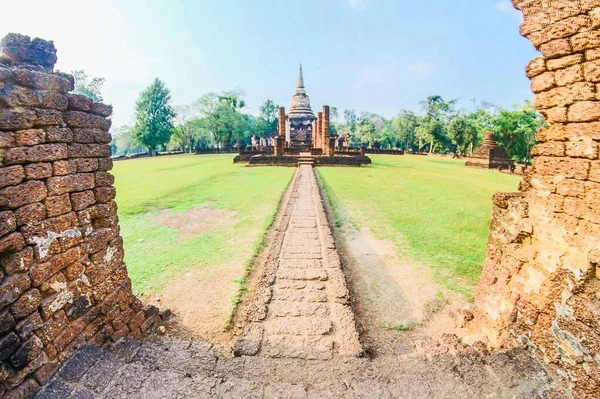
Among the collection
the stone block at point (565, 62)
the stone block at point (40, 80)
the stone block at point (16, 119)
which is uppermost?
the stone block at point (565, 62)

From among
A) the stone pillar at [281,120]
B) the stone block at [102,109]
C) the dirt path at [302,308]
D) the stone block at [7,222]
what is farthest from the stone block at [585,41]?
the stone pillar at [281,120]

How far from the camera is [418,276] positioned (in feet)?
16.9

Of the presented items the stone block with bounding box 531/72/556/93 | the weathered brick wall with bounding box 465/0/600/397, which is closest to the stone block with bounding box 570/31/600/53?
the weathered brick wall with bounding box 465/0/600/397

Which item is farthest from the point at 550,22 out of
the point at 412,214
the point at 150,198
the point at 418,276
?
A: the point at 150,198

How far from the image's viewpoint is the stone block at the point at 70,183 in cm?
246

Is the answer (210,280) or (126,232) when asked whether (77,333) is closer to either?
(210,280)

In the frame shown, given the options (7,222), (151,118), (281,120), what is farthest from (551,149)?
(151,118)

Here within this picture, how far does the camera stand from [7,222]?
2.14 metres

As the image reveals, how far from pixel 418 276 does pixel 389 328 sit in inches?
64.5

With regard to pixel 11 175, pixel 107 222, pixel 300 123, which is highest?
pixel 300 123

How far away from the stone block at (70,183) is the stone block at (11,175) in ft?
0.68

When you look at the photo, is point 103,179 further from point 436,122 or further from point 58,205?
point 436,122

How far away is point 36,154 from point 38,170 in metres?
0.12

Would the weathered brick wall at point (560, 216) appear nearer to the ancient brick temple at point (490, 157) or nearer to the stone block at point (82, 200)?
the stone block at point (82, 200)
